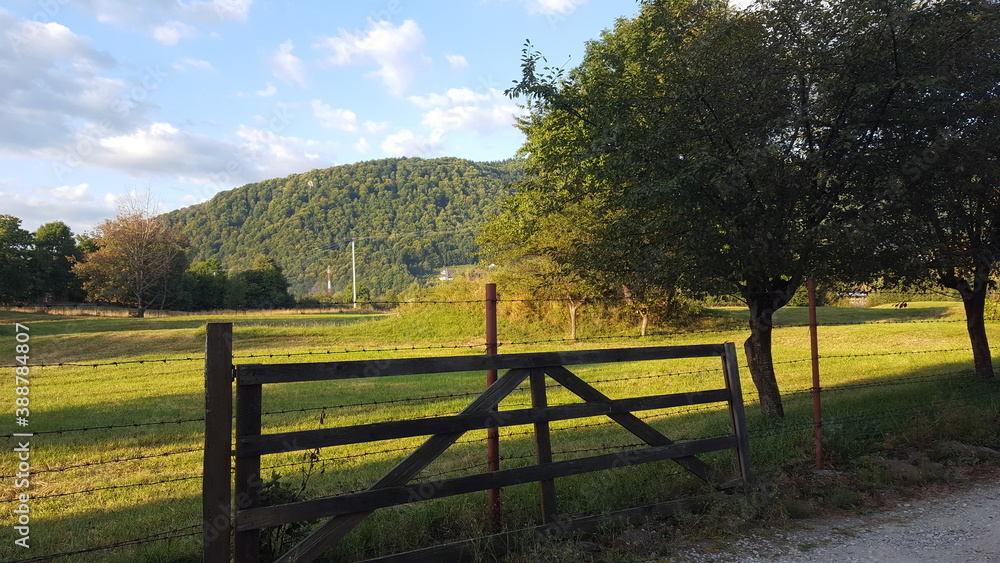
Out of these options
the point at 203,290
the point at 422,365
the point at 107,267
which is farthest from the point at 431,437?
the point at 203,290

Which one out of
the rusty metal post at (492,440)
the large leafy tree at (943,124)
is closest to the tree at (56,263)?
the rusty metal post at (492,440)

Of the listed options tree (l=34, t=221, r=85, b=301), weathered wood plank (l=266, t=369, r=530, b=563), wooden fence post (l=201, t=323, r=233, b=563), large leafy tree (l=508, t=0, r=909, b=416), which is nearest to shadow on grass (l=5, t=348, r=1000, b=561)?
weathered wood plank (l=266, t=369, r=530, b=563)

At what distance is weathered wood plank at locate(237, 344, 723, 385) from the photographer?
3.86m

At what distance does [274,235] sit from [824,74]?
134373 mm

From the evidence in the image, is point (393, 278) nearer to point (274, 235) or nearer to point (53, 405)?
point (274, 235)

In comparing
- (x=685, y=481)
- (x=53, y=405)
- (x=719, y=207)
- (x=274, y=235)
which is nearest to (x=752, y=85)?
(x=719, y=207)

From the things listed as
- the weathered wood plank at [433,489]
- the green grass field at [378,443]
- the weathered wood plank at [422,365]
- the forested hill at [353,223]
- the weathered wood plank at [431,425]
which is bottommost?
the green grass field at [378,443]

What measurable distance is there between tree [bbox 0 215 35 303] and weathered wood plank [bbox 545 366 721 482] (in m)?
52.8

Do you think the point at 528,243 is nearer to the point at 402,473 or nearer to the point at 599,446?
the point at 599,446

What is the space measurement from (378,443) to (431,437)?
551 centimetres

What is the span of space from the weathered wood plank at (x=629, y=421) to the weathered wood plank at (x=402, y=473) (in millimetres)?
313

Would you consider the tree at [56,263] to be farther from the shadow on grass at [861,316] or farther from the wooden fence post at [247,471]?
the wooden fence post at [247,471]

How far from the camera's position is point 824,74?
26.0 ft

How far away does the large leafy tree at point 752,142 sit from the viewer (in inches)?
301
